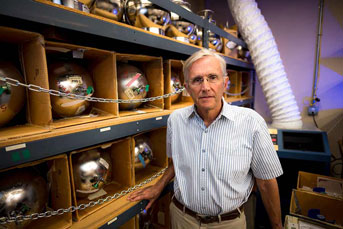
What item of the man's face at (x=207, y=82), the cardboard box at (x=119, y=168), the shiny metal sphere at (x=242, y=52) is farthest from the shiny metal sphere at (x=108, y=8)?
the shiny metal sphere at (x=242, y=52)

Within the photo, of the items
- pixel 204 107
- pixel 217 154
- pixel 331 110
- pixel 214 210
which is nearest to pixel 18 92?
pixel 204 107

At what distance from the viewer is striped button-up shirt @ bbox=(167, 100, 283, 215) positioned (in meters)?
1.13

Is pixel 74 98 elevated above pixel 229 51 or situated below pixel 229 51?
below

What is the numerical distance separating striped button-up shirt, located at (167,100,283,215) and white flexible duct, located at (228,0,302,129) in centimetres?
176

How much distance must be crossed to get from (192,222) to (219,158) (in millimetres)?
446

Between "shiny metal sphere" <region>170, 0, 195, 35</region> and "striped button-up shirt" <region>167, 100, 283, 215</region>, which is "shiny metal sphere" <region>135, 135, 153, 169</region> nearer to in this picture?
"striped button-up shirt" <region>167, 100, 283, 215</region>

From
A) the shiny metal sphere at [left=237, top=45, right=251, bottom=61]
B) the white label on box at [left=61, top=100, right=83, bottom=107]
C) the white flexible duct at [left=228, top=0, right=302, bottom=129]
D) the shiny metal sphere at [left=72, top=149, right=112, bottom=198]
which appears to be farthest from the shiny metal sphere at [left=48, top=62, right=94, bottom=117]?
the shiny metal sphere at [left=237, top=45, right=251, bottom=61]

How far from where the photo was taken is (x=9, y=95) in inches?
34.3

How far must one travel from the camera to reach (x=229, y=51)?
2.84 m

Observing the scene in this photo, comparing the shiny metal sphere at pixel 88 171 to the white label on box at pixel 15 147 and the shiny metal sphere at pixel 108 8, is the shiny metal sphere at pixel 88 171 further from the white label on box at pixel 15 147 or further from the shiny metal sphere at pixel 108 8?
the shiny metal sphere at pixel 108 8

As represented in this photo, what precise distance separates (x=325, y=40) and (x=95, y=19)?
365 centimetres

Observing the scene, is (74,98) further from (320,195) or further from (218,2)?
(218,2)

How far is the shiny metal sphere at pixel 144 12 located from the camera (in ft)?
4.60

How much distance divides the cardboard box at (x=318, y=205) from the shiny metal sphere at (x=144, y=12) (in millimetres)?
1995
